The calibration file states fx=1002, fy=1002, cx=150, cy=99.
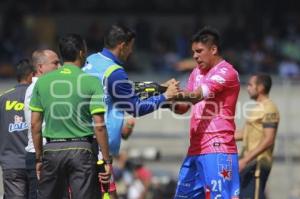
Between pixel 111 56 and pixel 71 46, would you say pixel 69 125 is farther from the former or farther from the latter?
pixel 111 56

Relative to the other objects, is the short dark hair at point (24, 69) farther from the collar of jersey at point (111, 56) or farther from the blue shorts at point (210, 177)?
the blue shorts at point (210, 177)

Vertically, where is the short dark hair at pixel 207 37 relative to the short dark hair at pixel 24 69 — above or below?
above

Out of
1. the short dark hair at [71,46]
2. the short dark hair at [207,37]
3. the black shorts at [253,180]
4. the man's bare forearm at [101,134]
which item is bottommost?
the black shorts at [253,180]

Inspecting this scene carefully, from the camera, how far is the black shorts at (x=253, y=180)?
12.6 meters

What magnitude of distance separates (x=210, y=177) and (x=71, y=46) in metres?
2.10

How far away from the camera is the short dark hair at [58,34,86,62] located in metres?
10.2

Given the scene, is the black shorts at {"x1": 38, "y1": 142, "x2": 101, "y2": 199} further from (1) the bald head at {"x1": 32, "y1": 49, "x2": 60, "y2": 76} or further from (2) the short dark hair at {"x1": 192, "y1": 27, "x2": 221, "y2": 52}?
(2) the short dark hair at {"x1": 192, "y1": 27, "x2": 221, "y2": 52}

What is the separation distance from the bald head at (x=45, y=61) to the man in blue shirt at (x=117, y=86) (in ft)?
1.50

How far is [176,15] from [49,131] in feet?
60.9

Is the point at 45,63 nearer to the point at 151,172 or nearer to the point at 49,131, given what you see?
the point at 49,131

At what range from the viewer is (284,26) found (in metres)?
27.2

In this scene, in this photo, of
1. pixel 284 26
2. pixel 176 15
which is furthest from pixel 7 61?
pixel 284 26

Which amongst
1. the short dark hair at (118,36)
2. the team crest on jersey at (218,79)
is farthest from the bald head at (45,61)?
the team crest on jersey at (218,79)

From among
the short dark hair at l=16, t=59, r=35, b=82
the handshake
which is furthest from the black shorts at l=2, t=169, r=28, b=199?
the handshake
